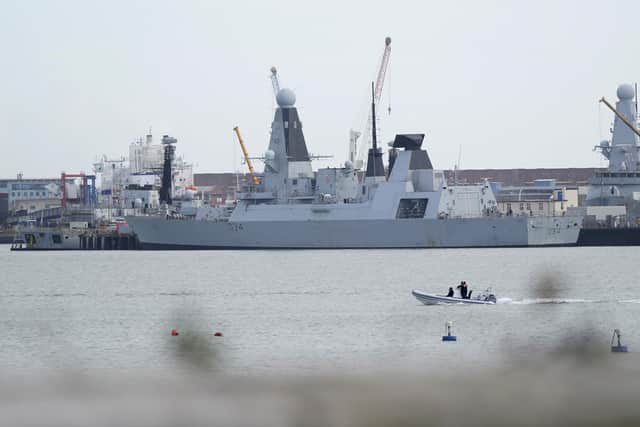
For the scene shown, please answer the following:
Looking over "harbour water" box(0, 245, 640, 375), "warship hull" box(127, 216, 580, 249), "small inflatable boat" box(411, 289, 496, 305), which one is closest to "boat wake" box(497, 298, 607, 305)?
"harbour water" box(0, 245, 640, 375)

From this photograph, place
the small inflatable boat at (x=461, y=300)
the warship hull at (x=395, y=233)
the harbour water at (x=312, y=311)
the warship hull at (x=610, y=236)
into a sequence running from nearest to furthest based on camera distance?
1. the harbour water at (x=312, y=311)
2. the small inflatable boat at (x=461, y=300)
3. the warship hull at (x=395, y=233)
4. the warship hull at (x=610, y=236)

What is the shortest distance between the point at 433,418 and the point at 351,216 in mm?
83274

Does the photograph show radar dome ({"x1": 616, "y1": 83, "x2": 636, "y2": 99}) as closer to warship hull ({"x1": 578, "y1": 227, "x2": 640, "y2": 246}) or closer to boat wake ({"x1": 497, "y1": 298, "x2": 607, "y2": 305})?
warship hull ({"x1": 578, "y1": 227, "x2": 640, "y2": 246})

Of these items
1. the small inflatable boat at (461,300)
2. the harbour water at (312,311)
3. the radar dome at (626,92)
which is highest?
the radar dome at (626,92)

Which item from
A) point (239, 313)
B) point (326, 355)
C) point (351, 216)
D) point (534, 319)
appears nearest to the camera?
point (326, 355)

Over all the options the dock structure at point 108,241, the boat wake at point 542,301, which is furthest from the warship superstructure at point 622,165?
the boat wake at point 542,301

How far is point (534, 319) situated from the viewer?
36.6 meters

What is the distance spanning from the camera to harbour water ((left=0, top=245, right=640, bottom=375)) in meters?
27.5

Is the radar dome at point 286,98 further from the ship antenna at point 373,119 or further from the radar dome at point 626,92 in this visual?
the radar dome at point 626,92

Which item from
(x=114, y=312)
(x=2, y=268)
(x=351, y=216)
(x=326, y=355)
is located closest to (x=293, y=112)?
(x=351, y=216)

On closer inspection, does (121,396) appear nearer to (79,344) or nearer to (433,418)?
(433,418)

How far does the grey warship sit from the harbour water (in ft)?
29.3

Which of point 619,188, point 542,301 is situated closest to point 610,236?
point 619,188

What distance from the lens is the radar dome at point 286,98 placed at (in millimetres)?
102688
